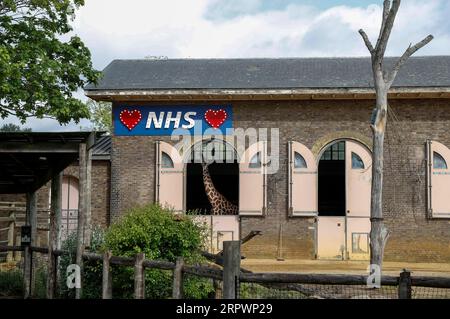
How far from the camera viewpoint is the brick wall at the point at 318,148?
845 inches

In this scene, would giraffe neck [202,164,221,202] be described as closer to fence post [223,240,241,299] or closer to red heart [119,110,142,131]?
red heart [119,110,142,131]

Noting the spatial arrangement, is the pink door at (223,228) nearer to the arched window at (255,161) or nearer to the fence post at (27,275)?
the arched window at (255,161)

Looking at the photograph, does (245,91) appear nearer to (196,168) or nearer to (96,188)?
(196,168)

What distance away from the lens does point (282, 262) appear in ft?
68.3

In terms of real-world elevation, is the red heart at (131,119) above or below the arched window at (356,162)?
above

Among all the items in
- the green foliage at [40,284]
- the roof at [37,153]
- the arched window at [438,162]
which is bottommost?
the green foliage at [40,284]

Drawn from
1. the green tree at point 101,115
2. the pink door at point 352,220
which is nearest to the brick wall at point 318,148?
the pink door at point 352,220

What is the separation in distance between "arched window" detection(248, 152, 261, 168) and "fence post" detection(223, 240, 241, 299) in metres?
13.0

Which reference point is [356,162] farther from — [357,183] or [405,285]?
[405,285]

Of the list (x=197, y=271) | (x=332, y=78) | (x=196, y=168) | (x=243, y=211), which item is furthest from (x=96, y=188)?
(x=197, y=271)

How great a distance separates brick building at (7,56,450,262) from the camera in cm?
2147

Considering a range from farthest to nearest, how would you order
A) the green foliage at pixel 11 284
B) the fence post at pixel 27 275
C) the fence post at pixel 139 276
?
the green foliage at pixel 11 284
the fence post at pixel 27 275
the fence post at pixel 139 276

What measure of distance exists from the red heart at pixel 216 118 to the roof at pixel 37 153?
783 centimetres

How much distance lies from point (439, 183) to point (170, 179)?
8113 millimetres
